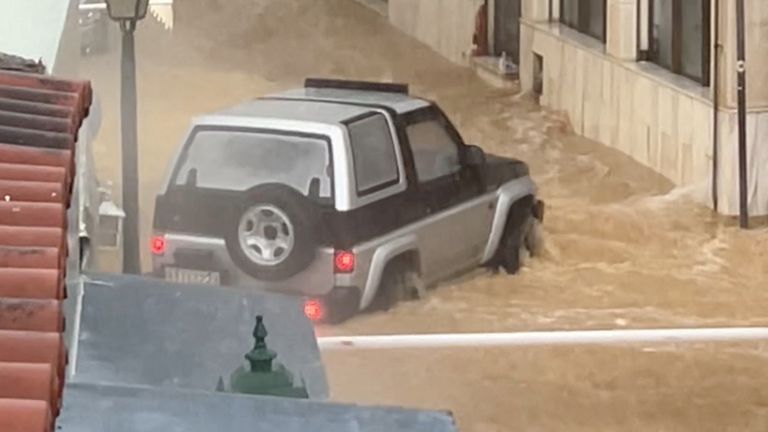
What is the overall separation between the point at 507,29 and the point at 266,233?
6.43 ft

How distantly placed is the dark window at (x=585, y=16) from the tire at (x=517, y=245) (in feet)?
2.63

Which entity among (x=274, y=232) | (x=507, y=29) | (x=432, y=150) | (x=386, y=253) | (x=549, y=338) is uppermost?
(x=507, y=29)

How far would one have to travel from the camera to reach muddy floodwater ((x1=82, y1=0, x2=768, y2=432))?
5375 mm

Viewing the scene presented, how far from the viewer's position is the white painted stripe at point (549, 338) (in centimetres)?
557

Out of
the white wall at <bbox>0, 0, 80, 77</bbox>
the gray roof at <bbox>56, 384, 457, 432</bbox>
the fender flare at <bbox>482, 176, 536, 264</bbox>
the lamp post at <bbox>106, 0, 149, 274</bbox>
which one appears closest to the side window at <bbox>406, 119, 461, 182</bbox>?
the fender flare at <bbox>482, 176, 536, 264</bbox>

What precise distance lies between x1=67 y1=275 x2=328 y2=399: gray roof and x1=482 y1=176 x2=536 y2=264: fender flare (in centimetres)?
395

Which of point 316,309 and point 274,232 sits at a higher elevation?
point 274,232

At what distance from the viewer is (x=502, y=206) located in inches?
252

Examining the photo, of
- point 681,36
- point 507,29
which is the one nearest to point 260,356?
point 681,36

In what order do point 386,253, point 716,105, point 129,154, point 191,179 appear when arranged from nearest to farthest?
point 716,105
point 191,179
point 386,253
point 129,154

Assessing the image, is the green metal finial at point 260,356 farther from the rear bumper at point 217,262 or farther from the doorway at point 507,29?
the doorway at point 507,29

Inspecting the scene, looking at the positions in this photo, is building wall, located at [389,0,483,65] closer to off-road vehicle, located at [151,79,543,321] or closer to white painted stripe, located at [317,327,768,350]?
off-road vehicle, located at [151,79,543,321]

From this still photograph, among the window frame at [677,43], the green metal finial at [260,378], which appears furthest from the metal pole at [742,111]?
the green metal finial at [260,378]

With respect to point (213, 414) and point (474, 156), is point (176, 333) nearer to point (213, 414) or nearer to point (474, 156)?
point (213, 414)
